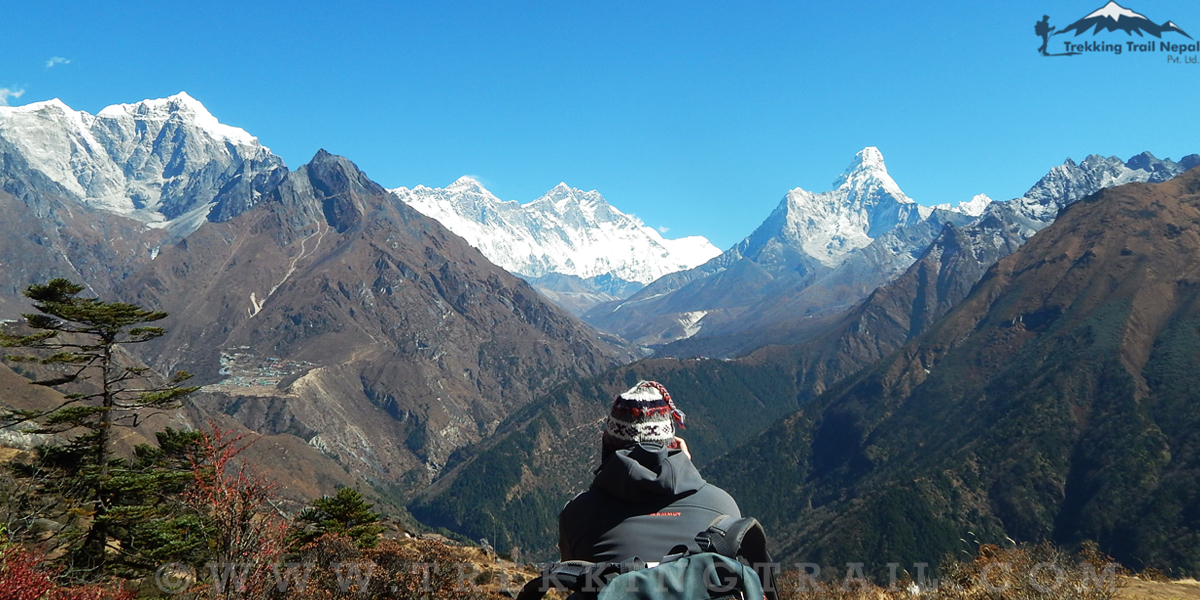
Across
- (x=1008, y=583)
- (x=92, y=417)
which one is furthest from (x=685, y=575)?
(x=92, y=417)

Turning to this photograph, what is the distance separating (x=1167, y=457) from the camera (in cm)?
17350

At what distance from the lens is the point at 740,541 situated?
4.29m

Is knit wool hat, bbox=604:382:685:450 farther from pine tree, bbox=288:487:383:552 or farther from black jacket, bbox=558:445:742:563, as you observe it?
pine tree, bbox=288:487:383:552

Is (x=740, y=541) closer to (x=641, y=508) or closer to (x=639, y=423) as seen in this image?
(x=641, y=508)

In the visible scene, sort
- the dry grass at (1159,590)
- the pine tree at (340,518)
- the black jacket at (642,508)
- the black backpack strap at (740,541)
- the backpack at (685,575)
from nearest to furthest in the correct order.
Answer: the backpack at (685,575), the black backpack strap at (740,541), the black jacket at (642,508), the dry grass at (1159,590), the pine tree at (340,518)

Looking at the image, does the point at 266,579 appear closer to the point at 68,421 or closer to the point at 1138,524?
the point at 68,421

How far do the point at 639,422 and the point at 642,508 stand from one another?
3.19 feet

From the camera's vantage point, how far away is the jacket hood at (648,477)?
17.3 ft

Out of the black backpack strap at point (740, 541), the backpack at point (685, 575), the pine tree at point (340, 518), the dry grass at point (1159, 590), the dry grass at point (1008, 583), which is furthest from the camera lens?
the pine tree at point (340, 518)

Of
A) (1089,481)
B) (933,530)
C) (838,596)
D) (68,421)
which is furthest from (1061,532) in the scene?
(68,421)

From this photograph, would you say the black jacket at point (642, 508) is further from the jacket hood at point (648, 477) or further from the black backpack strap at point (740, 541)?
the black backpack strap at point (740, 541)

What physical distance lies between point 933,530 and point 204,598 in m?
210

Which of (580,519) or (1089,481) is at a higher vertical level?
(580,519)

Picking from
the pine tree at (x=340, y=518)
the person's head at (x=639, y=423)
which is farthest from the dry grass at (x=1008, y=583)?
the pine tree at (x=340, y=518)
